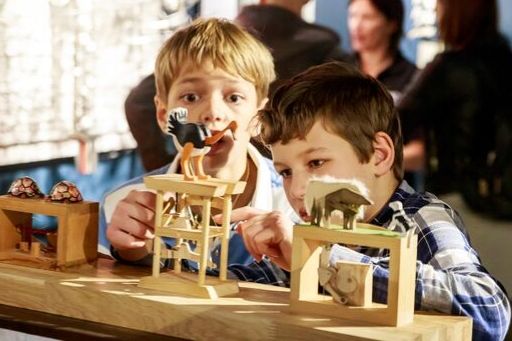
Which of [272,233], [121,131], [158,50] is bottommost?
[272,233]

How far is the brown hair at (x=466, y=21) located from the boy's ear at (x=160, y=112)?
0.55 metres

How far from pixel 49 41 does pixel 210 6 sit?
0.40 metres

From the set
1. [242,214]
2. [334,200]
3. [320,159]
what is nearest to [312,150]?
[320,159]

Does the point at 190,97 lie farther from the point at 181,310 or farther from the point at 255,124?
the point at 181,310

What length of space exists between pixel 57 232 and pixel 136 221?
133 millimetres

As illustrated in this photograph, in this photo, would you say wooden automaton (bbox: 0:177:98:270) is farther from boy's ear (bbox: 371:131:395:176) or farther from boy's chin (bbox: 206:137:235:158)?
boy's ear (bbox: 371:131:395:176)

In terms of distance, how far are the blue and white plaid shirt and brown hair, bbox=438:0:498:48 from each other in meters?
0.28

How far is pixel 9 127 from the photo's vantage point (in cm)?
236

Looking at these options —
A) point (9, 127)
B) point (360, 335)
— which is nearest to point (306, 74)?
point (360, 335)

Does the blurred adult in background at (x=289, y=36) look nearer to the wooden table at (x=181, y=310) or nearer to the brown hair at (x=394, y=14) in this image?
the brown hair at (x=394, y=14)

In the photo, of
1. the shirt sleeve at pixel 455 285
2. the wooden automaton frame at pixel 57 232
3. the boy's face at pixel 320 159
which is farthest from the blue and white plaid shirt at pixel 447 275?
the wooden automaton frame at pixel 57 232

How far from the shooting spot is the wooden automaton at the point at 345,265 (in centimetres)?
156

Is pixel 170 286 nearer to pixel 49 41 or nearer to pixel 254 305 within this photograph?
pixel 254 305

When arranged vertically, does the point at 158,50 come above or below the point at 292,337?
above
